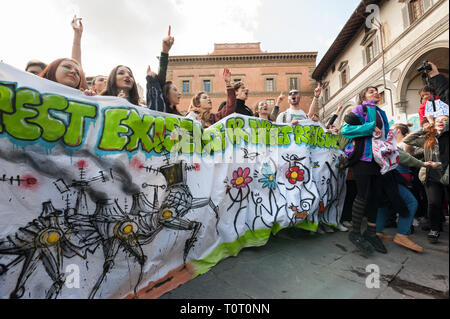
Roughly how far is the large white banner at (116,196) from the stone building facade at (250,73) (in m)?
23.1

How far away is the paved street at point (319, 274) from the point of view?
1454mm

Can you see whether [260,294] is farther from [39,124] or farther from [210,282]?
[39,124]

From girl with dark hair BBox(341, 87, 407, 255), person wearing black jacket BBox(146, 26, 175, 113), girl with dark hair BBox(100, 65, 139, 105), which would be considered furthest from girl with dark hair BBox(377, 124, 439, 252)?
girl with dark hair BBox(100, 65, 139, 105)

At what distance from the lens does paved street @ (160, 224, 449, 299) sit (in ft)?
4.77

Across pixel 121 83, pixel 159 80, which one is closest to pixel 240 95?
pixel 159 80

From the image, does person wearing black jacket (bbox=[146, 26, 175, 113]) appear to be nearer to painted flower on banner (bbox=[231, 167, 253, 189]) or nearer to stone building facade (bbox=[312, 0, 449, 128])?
painted flower on banner (bbox=[231, 167, 253, 189])

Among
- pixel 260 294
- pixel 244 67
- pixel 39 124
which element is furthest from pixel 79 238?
pixel 244 67

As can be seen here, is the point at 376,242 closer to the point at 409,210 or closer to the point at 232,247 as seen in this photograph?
the point at 409,210

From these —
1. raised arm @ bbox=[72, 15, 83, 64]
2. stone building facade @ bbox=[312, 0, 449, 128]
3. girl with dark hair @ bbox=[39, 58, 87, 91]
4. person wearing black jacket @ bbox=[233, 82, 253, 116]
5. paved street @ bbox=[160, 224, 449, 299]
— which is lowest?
Answer: paved street @ bbox=[160, 224, 449, 299]

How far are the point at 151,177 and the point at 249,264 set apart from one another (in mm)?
1270

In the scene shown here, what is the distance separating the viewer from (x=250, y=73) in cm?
2466

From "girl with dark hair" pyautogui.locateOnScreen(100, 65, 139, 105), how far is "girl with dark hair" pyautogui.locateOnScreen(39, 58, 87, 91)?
35cm

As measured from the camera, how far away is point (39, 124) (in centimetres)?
130

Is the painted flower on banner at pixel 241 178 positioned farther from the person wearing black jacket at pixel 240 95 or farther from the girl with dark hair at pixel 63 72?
the girl with dark hair at pixel 63 72
